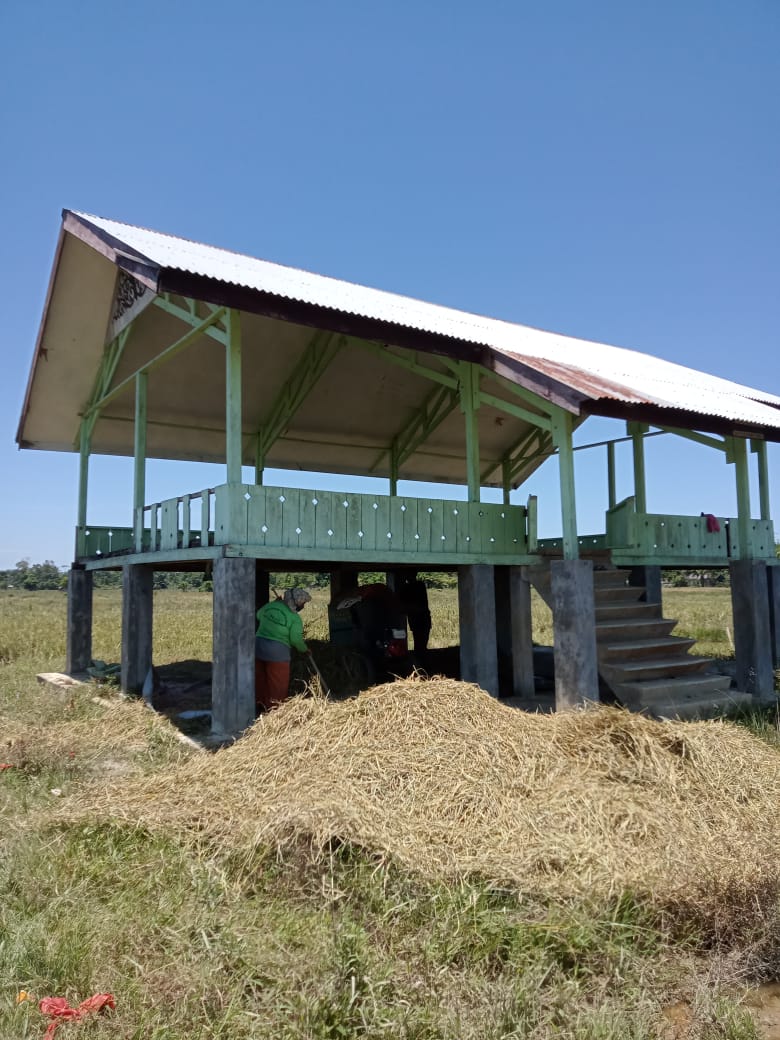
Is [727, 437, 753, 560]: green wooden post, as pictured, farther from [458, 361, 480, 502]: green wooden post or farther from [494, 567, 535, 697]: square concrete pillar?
[458, 361, 480, 502]: green wooden post

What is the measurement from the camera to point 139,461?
35.0ft

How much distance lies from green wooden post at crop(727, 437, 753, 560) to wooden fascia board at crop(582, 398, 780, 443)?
1.51 feet

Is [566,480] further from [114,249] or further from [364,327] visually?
[114,249]

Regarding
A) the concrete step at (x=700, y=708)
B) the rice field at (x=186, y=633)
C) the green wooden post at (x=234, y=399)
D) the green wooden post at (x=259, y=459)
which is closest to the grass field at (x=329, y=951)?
the green wooden post at (x=234, y=399)

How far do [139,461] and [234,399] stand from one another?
3.13 m

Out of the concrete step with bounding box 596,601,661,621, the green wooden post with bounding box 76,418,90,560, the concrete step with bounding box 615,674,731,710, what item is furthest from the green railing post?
the green wooden post with bounding box 76,418,90,560

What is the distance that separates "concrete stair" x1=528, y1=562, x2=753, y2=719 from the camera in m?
8.81

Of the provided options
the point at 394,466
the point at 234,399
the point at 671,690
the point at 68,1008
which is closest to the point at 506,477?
the point at 394,466

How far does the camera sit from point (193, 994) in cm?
314

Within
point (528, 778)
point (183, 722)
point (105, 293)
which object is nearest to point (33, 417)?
point (105, 293)

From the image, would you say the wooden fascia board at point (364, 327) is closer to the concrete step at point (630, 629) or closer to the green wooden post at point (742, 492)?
the concrete step at point (630, 629)

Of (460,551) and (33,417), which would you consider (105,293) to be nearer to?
(33,417)

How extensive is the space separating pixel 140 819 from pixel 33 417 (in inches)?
419

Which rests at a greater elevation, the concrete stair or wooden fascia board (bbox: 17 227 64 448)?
wooden fascia board (bbox: 17 227 64 448)
